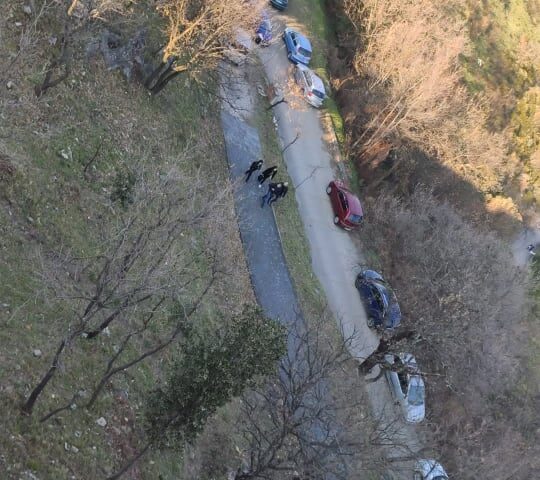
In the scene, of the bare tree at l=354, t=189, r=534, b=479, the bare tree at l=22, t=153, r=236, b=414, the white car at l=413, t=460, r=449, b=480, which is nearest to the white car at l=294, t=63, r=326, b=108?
the bare tree at l=354, t=189, r=534, b=479

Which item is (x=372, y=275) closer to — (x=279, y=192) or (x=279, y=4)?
(x=279, y=192)

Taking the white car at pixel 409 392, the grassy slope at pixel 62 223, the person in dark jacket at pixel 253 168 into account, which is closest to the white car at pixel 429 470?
the white car at pixel 409 392

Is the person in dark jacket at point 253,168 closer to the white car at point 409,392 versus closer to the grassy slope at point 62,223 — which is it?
the grassy slope at point 62,223

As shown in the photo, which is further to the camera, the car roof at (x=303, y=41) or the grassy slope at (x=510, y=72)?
the grassy slope at (x=510, y=72)

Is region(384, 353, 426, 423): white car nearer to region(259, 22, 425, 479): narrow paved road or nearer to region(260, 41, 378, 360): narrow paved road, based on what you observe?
region(259, 22, 425, 479): narrow paved road

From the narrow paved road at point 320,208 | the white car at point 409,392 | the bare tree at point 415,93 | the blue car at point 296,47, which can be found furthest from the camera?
the blue car at point 296,47

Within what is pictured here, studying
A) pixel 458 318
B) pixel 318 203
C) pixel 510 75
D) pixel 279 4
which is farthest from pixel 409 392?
pixel 510 75

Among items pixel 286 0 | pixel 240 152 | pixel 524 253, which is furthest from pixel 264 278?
pixel 524 253
